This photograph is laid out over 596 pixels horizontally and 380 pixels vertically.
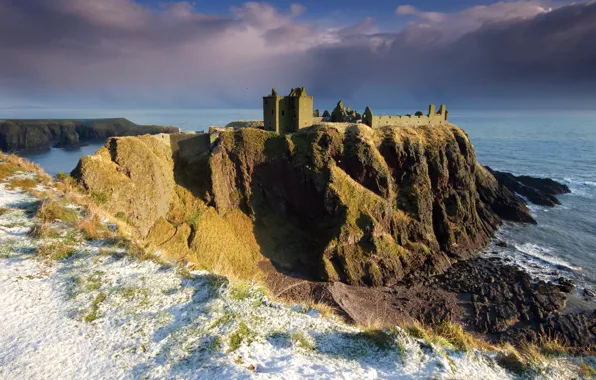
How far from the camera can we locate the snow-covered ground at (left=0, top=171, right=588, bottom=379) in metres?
5.92

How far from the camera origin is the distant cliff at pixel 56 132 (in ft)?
354

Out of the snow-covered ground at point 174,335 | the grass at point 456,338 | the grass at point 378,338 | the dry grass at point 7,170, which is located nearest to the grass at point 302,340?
the snow-covered ground at point 174,335

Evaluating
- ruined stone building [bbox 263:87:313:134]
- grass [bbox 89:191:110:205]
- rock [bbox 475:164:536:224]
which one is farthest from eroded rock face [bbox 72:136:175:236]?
rock [bbox 475:164:536:224]

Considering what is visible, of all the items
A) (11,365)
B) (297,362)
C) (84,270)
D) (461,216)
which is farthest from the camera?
(461,216)

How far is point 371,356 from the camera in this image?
6617mm

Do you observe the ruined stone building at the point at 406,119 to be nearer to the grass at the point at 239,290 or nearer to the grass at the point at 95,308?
the grass at the point at 239,290

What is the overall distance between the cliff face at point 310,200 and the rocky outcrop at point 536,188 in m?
26.8

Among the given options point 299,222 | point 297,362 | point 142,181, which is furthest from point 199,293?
point 299,222

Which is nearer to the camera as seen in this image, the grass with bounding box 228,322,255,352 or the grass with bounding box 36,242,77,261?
the grass with bounding box 228,322,255,352

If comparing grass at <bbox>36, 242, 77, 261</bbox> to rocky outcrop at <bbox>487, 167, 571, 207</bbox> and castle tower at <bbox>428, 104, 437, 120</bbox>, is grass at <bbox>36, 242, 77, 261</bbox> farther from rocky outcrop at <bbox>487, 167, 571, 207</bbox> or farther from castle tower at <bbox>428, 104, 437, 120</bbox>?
rocky outcrop at <bbox>487, 167, 571, 207</bbox>

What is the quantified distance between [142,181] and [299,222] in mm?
19576

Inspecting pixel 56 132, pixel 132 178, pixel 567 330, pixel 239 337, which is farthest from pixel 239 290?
pixel 56 132

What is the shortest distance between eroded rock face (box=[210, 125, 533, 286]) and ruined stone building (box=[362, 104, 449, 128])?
2128mm

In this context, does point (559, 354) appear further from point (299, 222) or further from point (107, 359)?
point (299, 222)
